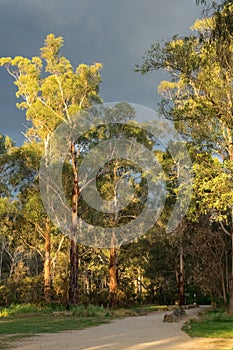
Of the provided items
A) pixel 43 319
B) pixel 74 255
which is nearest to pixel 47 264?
pixel 74 255

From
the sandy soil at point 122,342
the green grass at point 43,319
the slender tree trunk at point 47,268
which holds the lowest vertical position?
the sandy soil at point 122,342

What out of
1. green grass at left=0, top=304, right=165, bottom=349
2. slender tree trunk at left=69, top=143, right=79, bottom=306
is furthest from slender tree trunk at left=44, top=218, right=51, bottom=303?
slender tree trunk at left=69, top=143, right=79, bottom=306

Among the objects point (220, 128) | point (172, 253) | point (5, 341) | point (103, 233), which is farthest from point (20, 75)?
point (172, 253)

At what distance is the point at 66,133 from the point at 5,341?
14520 mm

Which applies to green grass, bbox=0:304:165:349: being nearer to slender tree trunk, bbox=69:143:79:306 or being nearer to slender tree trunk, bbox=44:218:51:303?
slender tree trunk, bbox=69:143:79:306

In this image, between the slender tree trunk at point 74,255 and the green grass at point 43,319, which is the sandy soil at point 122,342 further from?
the slender tree trunk at point 74,255

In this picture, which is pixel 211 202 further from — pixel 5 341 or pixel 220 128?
pixel 5 341

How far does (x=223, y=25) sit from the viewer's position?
10344 millimetres

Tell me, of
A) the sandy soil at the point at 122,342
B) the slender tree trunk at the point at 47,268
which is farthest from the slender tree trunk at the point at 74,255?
the sandy soil at the point at 122,342

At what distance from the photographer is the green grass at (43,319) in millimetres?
10676

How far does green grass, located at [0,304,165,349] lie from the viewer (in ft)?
35.0

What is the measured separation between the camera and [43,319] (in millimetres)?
14773

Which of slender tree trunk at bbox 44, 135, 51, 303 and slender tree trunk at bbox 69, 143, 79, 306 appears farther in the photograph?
slender tree trunk at bbox 44, 135, 51, 303

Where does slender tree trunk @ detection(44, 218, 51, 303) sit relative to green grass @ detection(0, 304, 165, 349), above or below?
above
